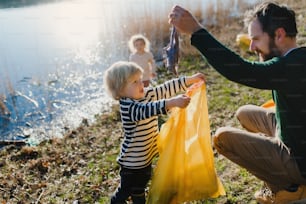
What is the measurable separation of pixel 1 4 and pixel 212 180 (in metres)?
17.7

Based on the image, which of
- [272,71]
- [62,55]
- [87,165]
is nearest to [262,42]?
[272,71]

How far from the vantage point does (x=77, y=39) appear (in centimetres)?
1250

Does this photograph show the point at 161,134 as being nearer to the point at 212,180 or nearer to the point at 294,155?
the point at 212,180

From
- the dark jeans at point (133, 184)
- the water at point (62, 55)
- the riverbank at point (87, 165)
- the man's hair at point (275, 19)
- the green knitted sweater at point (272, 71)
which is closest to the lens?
the green knitted sweater at point (272, 71)

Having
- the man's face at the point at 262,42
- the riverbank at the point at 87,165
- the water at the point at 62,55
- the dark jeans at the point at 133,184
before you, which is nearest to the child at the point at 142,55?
the riverbank at the point at 87,165

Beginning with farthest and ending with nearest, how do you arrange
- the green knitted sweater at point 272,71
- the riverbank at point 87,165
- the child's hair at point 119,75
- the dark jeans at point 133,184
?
1. the riverbank at point 87,165
2. the dark jeans at point 133,184
3. the child's hair at point 119,75
4. the green knitted sweater at point 272,71

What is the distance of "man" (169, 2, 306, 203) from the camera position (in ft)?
7.73

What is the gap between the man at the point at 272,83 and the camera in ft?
7.73

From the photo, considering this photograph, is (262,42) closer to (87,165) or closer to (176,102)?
(176,102)

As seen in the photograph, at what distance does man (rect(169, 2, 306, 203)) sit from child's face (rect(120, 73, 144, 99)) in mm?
541

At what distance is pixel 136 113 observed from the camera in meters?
2.72

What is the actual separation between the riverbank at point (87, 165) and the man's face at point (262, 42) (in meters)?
1.46

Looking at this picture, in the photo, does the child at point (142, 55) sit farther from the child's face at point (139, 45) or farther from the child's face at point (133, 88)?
the child's face at point (133, 88)

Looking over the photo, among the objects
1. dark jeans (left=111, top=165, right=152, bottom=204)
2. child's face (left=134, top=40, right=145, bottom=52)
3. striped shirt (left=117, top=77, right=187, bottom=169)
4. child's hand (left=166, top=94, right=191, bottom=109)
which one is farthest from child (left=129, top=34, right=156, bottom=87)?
child's hand (left=166, top=94, right=191, bottom=109)
